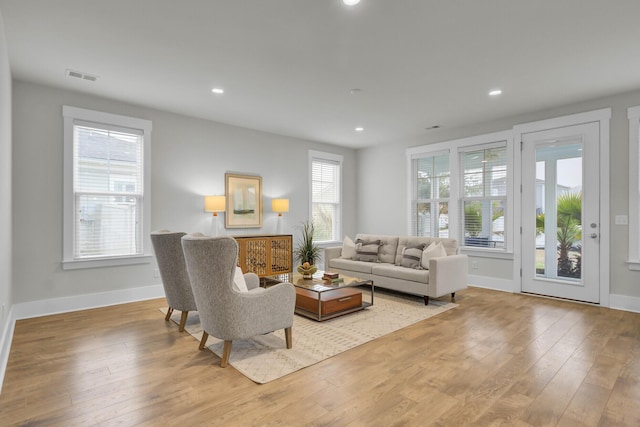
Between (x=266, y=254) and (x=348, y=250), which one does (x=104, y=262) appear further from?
(x=348, y=250)

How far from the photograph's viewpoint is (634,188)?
4.10m

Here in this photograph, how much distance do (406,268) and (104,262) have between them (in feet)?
13.0

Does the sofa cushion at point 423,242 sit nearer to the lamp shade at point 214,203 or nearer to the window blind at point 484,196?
the window blind at point 484,196

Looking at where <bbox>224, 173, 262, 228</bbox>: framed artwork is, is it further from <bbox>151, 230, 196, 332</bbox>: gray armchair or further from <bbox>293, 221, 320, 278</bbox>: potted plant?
<bbox>151, 230, 196, 332</bbox>: gray armchair

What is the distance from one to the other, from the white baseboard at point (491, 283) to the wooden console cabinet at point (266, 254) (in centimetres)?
304

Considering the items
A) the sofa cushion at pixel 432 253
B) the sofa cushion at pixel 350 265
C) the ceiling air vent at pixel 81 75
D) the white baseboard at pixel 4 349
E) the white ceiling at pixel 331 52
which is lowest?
the white baseboard at pixel 4 349

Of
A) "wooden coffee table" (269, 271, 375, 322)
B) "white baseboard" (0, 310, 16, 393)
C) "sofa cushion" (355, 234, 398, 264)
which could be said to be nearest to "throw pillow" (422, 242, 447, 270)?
"sofa cushion" (355, 234, 398, 264)

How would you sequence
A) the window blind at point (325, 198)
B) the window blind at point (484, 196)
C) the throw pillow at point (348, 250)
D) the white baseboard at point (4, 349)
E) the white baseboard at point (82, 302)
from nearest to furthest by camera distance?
the white baseboard at point (4, 349)
the white baseboard at point (82, 302)
the window blind at point (484, 196)
the throw pillow at point (348, 250)
the window blind at point (325, 198)

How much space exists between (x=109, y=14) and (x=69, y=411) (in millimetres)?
2697

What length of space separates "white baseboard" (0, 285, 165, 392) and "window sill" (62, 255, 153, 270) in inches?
13.9

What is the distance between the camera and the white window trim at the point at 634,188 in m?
4.09

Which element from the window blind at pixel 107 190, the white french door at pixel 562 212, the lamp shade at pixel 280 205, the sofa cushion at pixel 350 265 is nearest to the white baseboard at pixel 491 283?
the white french door at pixel 562 212

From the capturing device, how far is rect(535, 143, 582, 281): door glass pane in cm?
455

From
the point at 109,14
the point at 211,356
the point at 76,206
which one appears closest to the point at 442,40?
the point at 109,14
